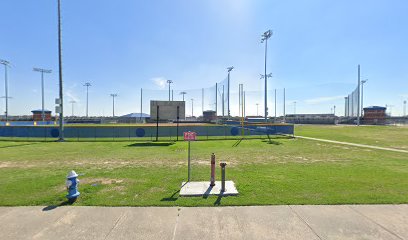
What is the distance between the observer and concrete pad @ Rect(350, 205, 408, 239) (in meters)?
4.34

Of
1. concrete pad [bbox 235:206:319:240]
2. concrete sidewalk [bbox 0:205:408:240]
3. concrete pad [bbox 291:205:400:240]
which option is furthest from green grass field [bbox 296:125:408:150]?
concrete pad [bbox 235:206:319:240]

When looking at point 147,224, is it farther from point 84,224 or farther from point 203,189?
point 203,189

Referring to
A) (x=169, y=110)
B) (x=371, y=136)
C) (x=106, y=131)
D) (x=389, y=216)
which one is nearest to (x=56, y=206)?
(x=389, y=216)

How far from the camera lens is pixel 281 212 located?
506cm

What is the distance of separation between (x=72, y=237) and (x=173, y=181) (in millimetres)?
3832

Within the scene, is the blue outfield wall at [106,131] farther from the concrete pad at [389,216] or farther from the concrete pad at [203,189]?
the concrete pad at [389,216]

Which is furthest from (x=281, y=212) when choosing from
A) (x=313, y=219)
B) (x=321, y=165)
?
(x=321, y=165)

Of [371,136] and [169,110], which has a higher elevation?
[169,110]

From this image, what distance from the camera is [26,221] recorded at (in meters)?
4.67

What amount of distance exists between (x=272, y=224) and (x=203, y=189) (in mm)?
2599

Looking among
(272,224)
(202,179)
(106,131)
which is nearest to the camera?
(272,224)

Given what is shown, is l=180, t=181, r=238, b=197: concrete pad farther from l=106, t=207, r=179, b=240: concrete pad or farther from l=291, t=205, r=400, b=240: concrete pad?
l=291, t=205, r=400, b=240: concrete pad

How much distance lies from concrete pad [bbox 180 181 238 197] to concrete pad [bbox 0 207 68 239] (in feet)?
10.3

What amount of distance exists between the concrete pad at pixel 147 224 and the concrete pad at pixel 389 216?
4478 millimetres
